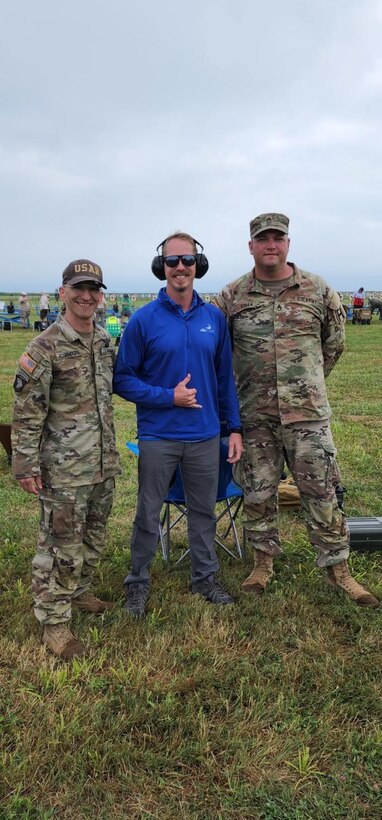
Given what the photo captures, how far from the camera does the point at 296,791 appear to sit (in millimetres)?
2182

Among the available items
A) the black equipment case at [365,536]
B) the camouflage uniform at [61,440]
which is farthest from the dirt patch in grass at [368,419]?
the camouflage uniform at [61,440]

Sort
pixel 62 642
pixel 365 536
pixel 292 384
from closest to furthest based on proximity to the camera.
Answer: pixel 62 642 → pixel 292 384 → pixel 365 536

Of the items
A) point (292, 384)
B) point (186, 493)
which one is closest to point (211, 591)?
point (186, 493)

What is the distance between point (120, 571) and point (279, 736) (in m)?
1.84

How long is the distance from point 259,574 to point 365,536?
3.01ft

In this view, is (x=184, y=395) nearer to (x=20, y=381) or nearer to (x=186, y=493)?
(x=186, y=493)

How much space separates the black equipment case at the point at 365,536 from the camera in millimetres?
4102

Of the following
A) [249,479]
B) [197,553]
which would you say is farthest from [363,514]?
[197,553]

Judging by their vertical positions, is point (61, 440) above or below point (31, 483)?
above

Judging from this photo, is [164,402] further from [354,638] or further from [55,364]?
[354,638]

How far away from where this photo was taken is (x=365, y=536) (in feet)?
13.5

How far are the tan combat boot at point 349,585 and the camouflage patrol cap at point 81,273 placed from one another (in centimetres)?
235

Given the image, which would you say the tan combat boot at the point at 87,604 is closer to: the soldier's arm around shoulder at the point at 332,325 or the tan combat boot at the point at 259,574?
Result: the tan combat boot at the point at 259,574

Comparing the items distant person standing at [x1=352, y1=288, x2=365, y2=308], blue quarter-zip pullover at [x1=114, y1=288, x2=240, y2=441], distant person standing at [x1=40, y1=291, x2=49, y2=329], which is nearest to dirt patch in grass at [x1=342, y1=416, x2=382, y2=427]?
blue quarter-zip pullover at [x1=114, y1=288, x2=240, y2=441]
